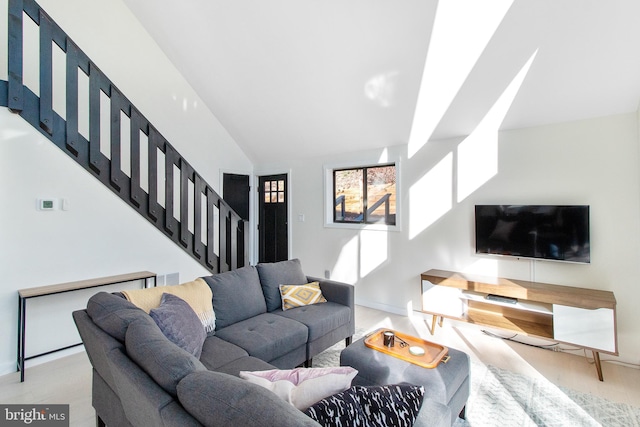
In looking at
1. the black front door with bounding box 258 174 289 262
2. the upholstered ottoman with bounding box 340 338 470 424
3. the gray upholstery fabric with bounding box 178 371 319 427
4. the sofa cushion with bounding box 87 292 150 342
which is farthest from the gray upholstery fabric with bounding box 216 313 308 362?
the black front door with bounding box 258 174 289 262

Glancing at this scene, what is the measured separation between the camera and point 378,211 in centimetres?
451

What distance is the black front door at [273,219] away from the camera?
566 cm

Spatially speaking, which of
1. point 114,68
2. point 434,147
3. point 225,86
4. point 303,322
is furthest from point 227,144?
point 303,322

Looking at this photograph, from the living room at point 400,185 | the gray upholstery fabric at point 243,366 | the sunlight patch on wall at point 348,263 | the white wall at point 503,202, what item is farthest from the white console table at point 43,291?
the white wall at point 503,202

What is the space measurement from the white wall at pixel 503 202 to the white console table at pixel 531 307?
23 cm

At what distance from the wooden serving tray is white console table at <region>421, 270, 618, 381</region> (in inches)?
47.7

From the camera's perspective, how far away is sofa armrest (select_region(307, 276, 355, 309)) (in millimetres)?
3047

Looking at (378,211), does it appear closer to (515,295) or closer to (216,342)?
(515,295)

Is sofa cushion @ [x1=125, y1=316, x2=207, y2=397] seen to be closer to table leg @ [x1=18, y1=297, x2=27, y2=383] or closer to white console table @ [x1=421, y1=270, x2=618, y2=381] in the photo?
table leg @ [x1=18, y1=297, x2=27, y2=383]

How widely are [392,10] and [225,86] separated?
269cm

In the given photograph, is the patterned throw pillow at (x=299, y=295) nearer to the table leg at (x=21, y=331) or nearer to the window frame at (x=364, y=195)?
the window frame at (x=364, y=195)

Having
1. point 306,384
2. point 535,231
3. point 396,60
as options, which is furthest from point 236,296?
point 535,231

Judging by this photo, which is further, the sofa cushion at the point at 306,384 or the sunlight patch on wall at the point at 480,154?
the sunlight patch on wall at the point at 480,154

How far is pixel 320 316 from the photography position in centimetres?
274
